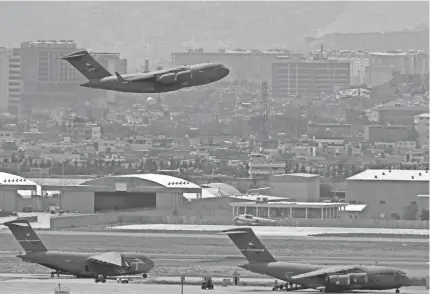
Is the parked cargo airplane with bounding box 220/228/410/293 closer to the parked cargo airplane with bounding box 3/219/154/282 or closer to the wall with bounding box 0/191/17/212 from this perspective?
the parked cargo airplane with bounding box 3/219/154/282

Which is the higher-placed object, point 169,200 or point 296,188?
point 296,188

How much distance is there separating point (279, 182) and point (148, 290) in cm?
9165

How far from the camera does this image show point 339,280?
88938 mm

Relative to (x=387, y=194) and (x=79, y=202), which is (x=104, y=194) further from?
(x=387, y=194)

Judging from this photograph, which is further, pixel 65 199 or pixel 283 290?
pixel 65 199

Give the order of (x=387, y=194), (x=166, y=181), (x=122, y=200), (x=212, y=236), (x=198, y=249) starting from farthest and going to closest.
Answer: (x=387, y=194) → (x=166, y=181) → (x=122, y=200) → (x=212, y=236) → (x=198, y=249)

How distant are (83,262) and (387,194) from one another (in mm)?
79248

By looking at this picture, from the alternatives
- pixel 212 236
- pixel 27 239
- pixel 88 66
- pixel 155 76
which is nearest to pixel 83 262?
pixel 27 239

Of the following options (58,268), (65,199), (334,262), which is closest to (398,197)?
(65,199)

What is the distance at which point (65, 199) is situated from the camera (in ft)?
536

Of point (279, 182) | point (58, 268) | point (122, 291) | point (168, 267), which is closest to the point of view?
point (122, 291)

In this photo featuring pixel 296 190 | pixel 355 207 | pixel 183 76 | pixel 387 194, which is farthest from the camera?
pixel 296 190

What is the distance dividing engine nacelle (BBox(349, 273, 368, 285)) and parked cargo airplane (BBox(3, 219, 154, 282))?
474 inches

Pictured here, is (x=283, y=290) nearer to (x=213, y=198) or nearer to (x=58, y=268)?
(x=58, y=268)
